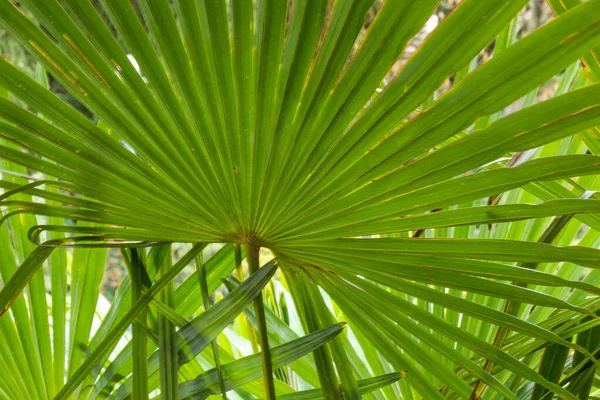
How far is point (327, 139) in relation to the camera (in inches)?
22.6

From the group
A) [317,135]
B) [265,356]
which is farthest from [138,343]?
[317,135]

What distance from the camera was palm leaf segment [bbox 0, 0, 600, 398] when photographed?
0.48 m

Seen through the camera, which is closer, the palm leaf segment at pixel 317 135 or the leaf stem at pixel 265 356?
the palm leaf segment at pixel 317 135

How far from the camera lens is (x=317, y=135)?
22.4 inches

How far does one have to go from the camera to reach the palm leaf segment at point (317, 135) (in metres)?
0.48

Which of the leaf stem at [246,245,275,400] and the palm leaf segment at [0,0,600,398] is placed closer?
the palm leaf segment at [0,0,600,398]

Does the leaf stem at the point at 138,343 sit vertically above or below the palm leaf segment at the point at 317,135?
below

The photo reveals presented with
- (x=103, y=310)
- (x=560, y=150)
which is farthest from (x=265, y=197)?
(x=103, y=310)

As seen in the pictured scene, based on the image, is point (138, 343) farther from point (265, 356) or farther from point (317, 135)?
point (317, 135)

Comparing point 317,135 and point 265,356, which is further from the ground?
point 317,135

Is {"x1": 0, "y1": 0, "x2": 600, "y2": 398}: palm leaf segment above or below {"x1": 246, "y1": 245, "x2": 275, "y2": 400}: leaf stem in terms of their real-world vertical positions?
above

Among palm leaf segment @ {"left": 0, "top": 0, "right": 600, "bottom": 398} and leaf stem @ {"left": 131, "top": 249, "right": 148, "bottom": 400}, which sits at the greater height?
palm leaf segment @ {"left": 0, "top": 0, "right": 600, "bottom": 398}

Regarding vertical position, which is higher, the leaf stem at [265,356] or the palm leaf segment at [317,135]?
the palm leaf segment at [317,135]

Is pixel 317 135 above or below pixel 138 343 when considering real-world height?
above
